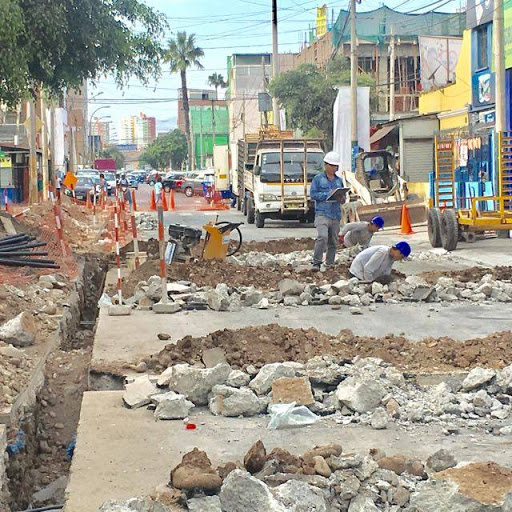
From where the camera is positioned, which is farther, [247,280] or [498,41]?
[498,41]

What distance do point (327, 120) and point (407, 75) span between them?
32.1 ft

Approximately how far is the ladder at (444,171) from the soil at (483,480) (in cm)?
1691

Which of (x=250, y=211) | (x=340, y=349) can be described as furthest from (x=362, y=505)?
(x=250, y=211)

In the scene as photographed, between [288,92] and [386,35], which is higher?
[386,35]

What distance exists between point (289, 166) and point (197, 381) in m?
22.7

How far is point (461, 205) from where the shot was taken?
2206 cm

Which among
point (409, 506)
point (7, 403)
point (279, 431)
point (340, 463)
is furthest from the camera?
point (7, 403)

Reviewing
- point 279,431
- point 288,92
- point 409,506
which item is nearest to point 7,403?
point 279,431

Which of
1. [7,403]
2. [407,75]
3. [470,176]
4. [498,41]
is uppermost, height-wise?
[407,75]

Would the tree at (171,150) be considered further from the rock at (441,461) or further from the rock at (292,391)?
the rock at (441,461)

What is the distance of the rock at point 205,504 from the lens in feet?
15.7

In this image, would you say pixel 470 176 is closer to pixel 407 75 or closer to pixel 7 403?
pixel 7 403

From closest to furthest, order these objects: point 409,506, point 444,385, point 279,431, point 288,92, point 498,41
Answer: point 409,506 < point 279,431 < point 444,385 < point 498,41 < point 288,92

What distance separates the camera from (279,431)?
6.32 m
